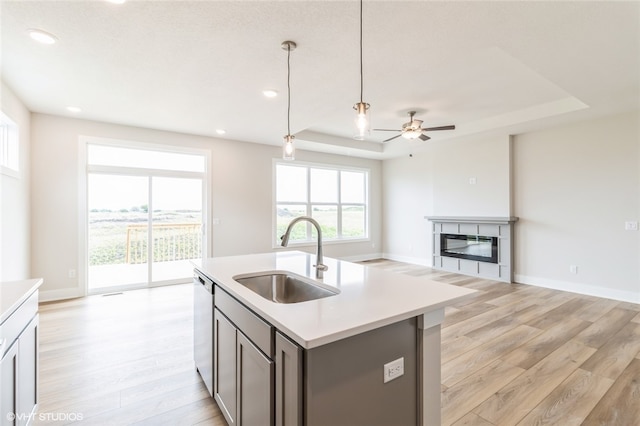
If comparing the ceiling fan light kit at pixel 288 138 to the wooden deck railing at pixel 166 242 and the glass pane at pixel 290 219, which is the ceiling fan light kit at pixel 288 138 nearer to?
the wooden deck railing at pixel 166 242

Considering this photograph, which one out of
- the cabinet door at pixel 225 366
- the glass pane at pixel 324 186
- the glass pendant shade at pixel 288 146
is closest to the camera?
the cabinet door at pixel 225 366

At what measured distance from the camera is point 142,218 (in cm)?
480

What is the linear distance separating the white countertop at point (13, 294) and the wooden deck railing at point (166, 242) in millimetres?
3424

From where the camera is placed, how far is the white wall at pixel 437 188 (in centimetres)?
542

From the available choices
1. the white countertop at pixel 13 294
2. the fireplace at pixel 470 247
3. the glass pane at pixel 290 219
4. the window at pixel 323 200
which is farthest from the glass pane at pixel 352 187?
the white countertop at pixel 13 294

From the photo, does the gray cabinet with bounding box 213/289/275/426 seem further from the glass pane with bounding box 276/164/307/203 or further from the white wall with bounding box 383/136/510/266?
the white wall with bounding box 383/136/510/266

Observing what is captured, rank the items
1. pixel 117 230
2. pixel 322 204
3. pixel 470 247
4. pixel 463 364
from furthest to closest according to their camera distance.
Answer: pixel 322 204
pixel 470 247
pixel 117 230
pixel 463 364

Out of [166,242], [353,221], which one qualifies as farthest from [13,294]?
[353,221]

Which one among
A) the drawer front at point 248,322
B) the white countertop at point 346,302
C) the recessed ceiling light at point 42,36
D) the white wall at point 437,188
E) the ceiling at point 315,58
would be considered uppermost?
the ceiling at point 315,58

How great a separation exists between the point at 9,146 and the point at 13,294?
315 cm

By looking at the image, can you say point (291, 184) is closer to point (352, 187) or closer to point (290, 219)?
point (290, 219)

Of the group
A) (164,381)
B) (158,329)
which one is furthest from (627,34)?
(158,329)

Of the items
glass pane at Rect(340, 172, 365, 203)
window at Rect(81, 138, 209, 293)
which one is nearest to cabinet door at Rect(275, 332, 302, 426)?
window at Rect(81, 138, 209, 293)

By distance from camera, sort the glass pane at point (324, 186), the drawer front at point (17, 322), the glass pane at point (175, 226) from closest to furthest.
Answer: the drawer front at point (17, 322) < the glass pane at point (175, 226) < the glass pane at point (324, 186)
